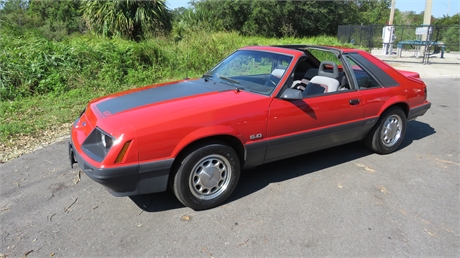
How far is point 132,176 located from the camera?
2908 mm

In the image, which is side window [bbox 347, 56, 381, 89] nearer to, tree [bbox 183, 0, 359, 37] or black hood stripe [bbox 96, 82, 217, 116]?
black hood stripe [bbox 96, 82, 217, 116]

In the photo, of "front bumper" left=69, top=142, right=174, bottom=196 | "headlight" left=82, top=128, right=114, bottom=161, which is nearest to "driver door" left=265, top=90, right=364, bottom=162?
"front bumper" left=69, top=142, right=174, bottom=196

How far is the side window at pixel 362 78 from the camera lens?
175 inches

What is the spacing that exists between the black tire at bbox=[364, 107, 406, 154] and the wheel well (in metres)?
2.22

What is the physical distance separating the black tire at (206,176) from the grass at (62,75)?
292cm

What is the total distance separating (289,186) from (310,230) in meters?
0.87

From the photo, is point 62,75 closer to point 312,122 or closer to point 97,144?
point 97,144

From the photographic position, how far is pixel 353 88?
432 cm

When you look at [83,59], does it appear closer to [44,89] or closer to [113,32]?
[44,89]

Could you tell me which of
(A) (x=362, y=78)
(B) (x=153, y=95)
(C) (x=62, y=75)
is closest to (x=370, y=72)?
(A) (x=362, y=78)

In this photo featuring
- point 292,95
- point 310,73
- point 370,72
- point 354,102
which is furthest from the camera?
point 310,73

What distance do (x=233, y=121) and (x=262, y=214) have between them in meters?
0.96

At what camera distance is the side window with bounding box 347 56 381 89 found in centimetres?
445

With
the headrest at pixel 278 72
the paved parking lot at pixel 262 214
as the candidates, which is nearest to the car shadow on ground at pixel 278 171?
the paved parking lot at pixel 262 214
